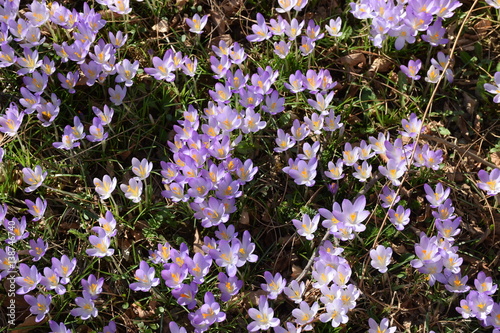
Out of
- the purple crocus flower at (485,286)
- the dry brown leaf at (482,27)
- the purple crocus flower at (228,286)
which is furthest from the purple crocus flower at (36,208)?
the dry brown leaf at (482,27)

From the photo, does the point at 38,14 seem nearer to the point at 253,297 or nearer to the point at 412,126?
the point at 253,297

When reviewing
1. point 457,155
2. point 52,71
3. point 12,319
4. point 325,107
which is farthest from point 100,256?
point 457,155

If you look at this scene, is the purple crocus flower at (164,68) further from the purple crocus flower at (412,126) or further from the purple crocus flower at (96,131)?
the purple crocus flower at (412,126)

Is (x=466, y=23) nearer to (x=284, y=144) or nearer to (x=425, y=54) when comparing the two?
(x=425, y=54)

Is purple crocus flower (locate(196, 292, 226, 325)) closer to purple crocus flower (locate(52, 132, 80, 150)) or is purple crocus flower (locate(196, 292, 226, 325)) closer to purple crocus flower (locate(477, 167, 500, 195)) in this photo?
purple crocus flower (locate(52, 132, 80, 150))

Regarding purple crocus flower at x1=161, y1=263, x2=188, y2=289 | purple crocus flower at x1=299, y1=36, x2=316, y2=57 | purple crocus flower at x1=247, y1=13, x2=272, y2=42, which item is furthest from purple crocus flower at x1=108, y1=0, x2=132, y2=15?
purple crocus flower at x1=161, y1=263, x2=188, y2=289
